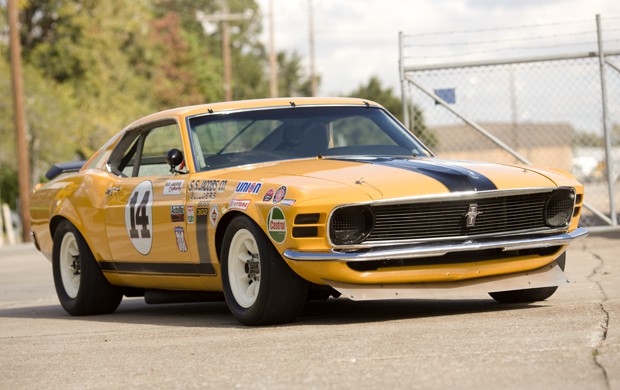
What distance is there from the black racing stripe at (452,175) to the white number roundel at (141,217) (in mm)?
1769

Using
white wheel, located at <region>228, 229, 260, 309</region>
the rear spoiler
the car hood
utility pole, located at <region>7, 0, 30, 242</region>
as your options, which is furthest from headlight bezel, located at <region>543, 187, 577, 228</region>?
utility pole, located at <region>7, 0, 30, 242</region>

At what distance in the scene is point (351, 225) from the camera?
7012mm

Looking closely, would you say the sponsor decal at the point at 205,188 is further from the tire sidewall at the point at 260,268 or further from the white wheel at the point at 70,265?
the white wheel at the point at 70,265

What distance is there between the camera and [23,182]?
30062 mm

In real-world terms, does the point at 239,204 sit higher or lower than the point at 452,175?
lower

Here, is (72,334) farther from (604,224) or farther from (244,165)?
(604,224)

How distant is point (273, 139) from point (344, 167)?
0.92 meters

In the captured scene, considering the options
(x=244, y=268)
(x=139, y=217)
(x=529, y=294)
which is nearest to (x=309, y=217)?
(x=244, y=268)

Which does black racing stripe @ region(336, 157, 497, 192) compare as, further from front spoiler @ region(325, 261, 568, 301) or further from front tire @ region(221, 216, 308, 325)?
front tire @ region(221, 216, 308, 325)

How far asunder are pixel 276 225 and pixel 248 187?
46 cm

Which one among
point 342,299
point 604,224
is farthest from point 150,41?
point 342,299

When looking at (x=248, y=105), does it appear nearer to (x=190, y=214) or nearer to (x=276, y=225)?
(x=190, y=214)

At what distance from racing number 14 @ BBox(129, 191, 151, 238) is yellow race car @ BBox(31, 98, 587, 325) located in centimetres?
1

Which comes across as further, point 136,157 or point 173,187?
point 136,157
